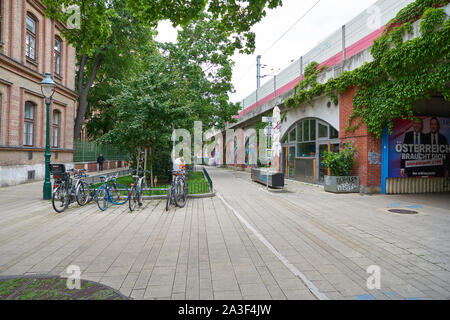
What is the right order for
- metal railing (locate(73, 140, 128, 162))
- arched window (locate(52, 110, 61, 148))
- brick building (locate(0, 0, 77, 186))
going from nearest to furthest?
brick building (locate(0, 0, 77, 186)) → arched window (locate(52, 110, 61, 148)) → metal railing (locate(73, 140, 128, 162))

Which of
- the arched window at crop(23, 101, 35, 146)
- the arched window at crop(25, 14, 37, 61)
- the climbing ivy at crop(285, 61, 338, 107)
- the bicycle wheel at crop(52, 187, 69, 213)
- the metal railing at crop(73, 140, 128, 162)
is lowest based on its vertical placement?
the bicycle wheel at crop(52, 187, 69, 213)

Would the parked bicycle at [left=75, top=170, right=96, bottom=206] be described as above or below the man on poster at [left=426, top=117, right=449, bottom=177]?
below

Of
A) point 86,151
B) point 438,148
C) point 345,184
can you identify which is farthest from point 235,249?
point 86,151

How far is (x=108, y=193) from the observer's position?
8703 mm

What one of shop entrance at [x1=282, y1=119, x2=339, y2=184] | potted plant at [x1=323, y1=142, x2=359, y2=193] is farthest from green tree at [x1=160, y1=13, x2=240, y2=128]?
potted plant at [x1=323, y1=142, x2=359, y2=193]

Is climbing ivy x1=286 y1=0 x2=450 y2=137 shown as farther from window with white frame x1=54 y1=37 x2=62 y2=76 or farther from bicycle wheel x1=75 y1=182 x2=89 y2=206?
window with white frame x1=54 y1=37 x2=62 y2=76

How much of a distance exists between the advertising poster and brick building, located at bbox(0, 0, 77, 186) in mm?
17912

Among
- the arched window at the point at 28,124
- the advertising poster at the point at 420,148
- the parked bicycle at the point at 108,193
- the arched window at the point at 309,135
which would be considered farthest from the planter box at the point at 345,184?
the arched window at the point at 28,124

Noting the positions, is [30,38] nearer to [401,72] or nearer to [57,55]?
[57,55]

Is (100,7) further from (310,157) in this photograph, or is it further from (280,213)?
(310,157)

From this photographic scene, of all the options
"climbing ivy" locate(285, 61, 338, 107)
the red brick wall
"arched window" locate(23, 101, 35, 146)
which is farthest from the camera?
"arched window" locate(23, 101, 35, 146)

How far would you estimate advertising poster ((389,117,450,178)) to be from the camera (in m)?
12.0
